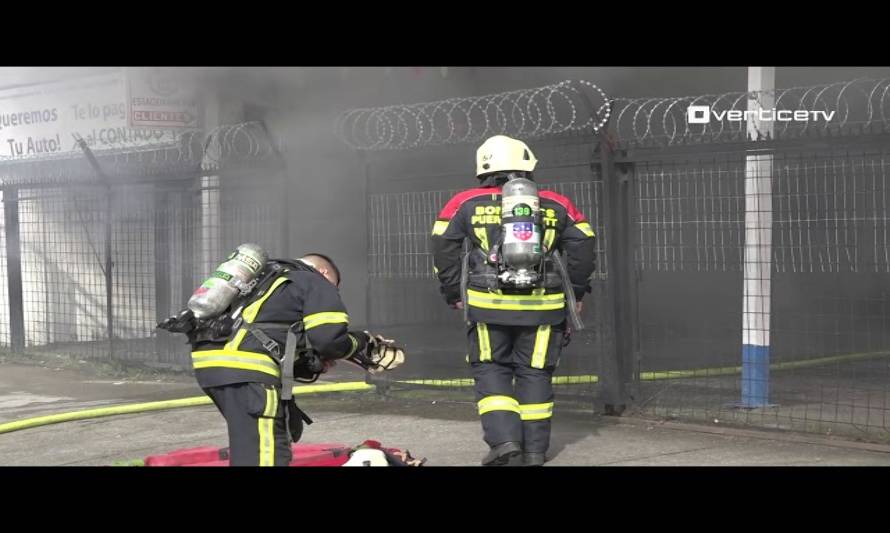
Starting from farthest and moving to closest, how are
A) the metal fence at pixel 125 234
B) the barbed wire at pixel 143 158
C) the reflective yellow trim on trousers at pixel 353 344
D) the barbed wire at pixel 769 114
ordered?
the barbed wire at pixel 143 158, the metal fence at pixel 125 234, the barbed wire at pixel 769 114, the reflective yellow trim on trousers at pixel 353 344

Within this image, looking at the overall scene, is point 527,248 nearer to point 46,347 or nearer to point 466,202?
point 466,202

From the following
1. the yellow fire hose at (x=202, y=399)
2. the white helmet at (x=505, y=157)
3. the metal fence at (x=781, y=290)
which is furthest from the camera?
the yellow fire hose at (x=202, y=399)

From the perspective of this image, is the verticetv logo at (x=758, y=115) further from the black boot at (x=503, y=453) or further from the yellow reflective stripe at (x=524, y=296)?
the black boot at (x=503, y=453)

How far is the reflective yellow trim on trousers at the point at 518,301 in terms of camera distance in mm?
4559

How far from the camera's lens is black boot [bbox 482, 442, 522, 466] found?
14.8 ft

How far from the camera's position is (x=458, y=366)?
9.07 metres

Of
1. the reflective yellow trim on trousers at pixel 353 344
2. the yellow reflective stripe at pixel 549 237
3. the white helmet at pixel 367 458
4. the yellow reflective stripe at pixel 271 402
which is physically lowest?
the white helmet at pixel 367 458

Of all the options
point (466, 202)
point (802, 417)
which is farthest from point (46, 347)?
point (802, 417)

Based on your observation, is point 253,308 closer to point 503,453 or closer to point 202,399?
point 503,453

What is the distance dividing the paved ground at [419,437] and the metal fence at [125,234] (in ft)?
5.87

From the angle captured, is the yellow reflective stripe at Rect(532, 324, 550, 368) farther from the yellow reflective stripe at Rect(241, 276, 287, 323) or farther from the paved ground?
the yellow reflective stripe at Rect(241, 276, 287, 323)

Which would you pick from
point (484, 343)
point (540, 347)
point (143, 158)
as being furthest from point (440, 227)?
point (143, 158)

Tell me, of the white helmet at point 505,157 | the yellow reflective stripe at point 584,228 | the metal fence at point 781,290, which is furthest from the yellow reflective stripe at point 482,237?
the metal fence at point 781,290

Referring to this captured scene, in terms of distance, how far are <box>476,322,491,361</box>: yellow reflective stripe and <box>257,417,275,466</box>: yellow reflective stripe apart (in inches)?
52.4
